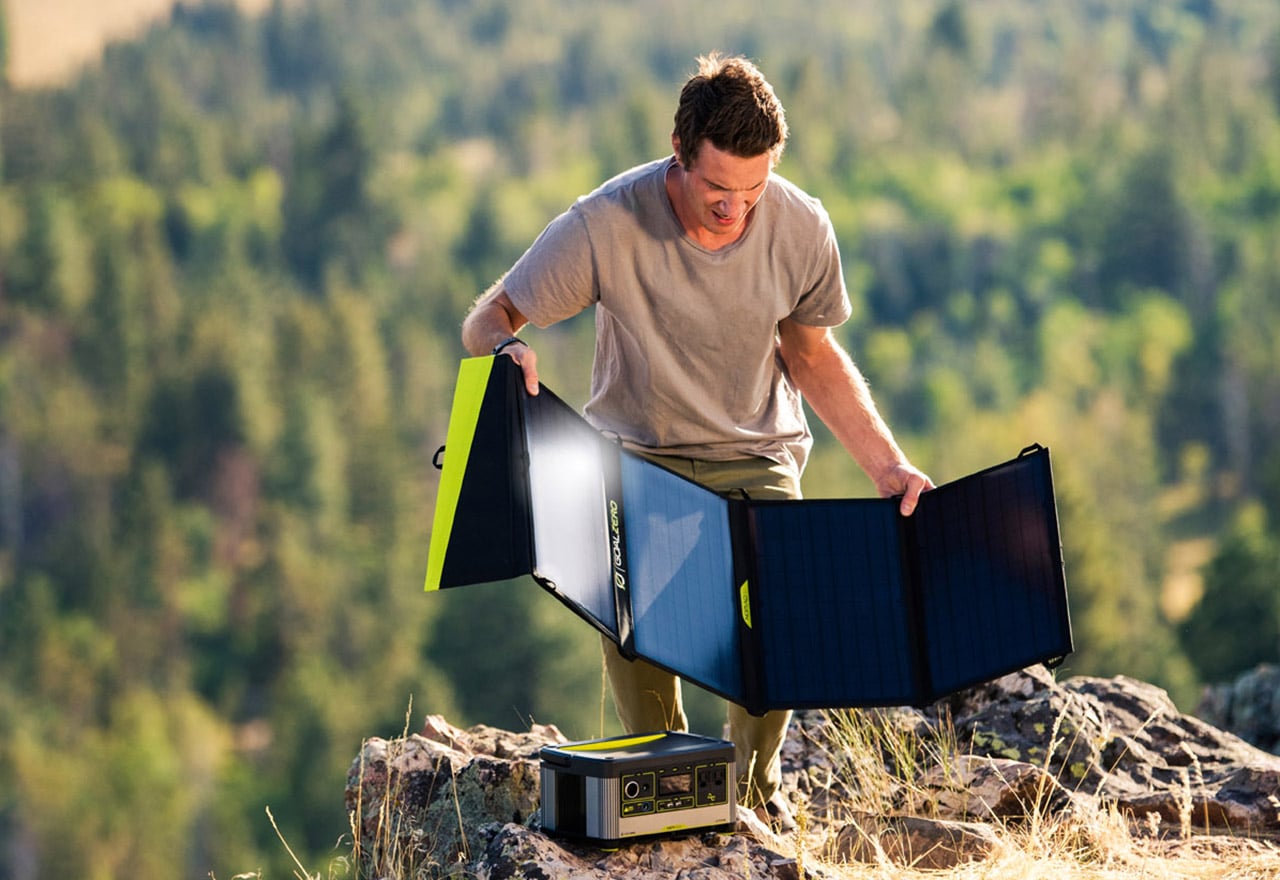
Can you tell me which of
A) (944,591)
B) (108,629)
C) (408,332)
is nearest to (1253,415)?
(408,332)

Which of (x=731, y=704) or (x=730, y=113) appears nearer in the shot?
(x=730, y=113)

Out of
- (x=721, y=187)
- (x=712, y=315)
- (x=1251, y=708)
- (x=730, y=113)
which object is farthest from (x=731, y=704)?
(x=1251, y=708)

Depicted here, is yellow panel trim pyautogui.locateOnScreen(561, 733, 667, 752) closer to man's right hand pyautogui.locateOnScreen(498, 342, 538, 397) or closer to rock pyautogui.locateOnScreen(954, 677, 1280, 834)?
man's right hand pyautogui.locateOnScreen(498, 342, 538, 397)

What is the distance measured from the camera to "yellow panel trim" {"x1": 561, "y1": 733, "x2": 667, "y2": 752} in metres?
4.23

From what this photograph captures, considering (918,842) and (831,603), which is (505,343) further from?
(918,842)

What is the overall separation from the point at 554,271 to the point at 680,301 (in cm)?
33

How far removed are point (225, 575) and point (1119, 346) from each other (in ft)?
163

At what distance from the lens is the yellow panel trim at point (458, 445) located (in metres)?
4.07

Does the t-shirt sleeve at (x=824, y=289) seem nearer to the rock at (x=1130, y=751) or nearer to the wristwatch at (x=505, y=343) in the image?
the wristwatch at (x=505, y=343)

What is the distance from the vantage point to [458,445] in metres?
4.21

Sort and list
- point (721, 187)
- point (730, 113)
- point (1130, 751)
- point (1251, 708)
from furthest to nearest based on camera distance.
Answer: point (1251, 708), point (1130, 751), point (721, 187), point (730, 113)

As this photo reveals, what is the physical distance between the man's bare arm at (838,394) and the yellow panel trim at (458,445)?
104 cm

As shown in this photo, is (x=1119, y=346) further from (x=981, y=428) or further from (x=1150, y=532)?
(x=1150, y=532)

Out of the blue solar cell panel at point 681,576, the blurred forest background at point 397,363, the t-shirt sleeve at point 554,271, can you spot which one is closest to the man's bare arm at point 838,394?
the blue solar cell panel at point 681,576
